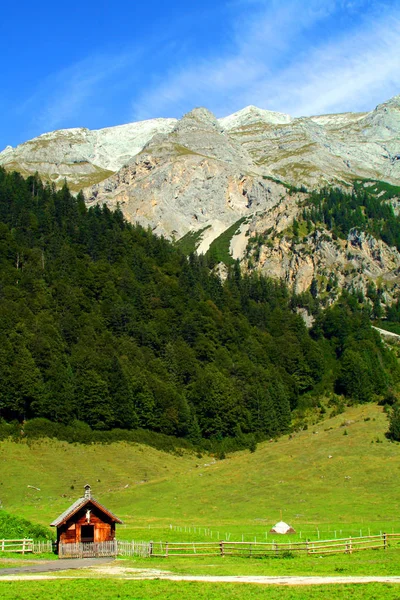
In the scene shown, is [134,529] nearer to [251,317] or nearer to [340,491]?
[340,491]

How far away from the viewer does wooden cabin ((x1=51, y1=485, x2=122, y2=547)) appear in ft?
171

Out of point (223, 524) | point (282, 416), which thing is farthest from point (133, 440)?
point (223, 524)

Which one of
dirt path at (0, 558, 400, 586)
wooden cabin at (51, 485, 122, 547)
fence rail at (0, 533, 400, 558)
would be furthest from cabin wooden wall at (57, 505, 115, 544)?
dirt path at (0, 558, 400, 586)

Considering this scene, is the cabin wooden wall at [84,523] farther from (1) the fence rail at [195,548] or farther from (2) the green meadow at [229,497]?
(2) the green meadow at [229,497]

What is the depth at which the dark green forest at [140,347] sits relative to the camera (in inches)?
4941

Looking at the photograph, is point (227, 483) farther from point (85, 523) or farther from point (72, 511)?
point (72, 511)

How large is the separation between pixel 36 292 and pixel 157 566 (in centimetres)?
11207

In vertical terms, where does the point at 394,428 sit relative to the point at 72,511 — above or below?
above

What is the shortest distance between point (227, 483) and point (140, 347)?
63.3m

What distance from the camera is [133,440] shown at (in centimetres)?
12100

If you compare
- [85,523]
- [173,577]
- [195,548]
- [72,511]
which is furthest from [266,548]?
[72,511]

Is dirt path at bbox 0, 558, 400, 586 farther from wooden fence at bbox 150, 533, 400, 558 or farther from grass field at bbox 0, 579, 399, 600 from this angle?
wooden fence at bbox 150, 533, 400, 558

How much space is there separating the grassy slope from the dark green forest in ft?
45.4

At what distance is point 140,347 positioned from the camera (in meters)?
154
